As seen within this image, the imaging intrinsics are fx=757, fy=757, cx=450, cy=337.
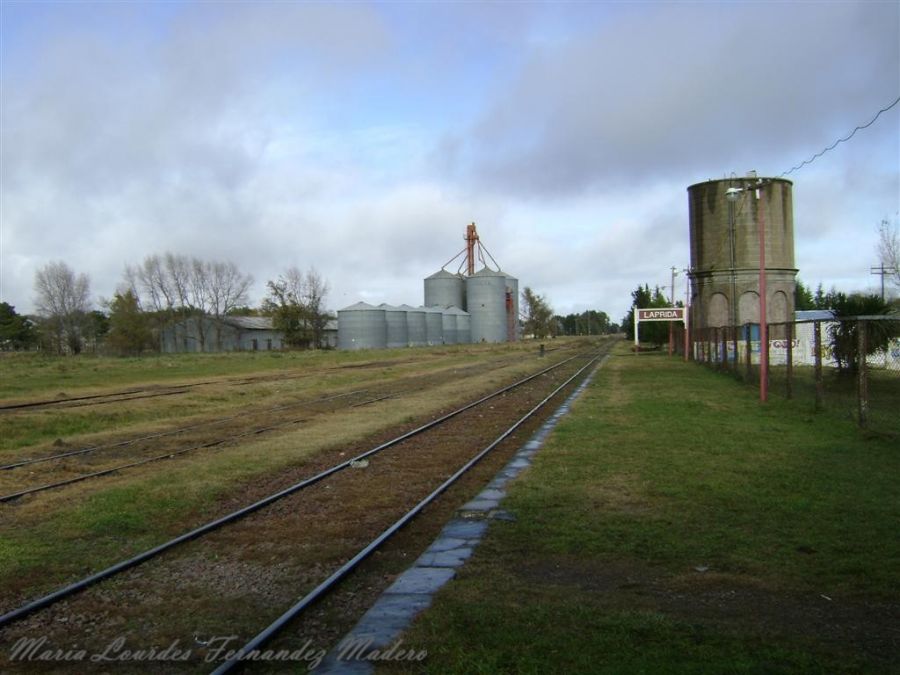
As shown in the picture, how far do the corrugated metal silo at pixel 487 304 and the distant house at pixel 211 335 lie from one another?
1105 inches

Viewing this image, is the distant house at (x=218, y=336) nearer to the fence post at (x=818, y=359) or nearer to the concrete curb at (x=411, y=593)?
the fence post at (x=818, y=359)

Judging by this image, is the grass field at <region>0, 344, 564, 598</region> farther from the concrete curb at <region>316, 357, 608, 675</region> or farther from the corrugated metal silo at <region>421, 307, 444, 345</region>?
the corrugated metal silo at <region>421, 307, 444, 345</region>

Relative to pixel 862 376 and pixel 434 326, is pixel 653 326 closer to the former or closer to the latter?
pixel 434 326

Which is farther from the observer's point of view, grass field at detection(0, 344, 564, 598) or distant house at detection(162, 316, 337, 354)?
distant house at detection(162, 316, 337, 354)

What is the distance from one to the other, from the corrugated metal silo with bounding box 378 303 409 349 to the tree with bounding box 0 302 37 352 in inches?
1999

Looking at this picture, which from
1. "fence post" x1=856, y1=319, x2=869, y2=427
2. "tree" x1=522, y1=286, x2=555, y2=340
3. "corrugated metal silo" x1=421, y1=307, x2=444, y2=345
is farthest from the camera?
"tree" x1=522, y1=286, x2=555, y2=340

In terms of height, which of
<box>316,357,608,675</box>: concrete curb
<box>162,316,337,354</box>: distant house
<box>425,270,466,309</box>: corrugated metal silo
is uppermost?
<box>425,270,466,309</box>: corrugated metal silo

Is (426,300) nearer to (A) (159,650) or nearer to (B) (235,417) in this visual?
(B) (235,417)

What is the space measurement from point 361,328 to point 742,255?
5231 cm

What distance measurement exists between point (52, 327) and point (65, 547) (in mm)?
102492

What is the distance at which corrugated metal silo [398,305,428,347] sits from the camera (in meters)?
97.8

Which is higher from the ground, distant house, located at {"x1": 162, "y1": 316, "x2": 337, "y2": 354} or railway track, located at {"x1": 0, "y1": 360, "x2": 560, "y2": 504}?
distant house, located at {"x1": 162, "y1": 316, "x2": 337, "y2": 354}

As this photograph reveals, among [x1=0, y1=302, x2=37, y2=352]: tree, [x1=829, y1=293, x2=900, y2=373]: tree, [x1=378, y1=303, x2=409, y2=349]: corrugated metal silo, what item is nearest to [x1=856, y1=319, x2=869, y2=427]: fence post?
[x1=829, y1=293, x2=900, y2=373]: tree

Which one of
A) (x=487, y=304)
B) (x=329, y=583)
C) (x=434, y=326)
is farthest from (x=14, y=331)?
(x=329, y=583)
